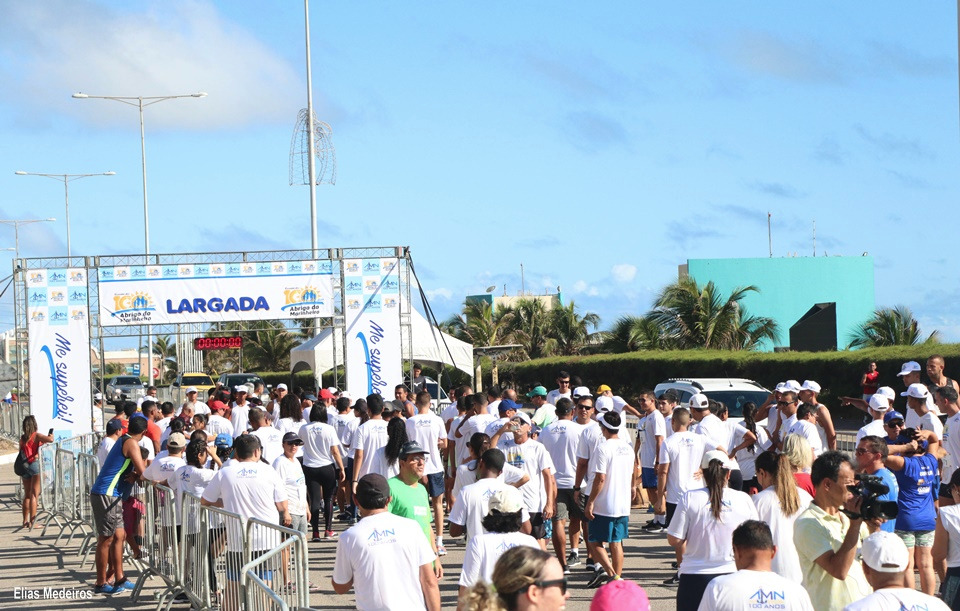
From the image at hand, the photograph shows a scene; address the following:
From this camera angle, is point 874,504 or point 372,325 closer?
point 874,504

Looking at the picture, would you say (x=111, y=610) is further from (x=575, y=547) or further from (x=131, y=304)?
(x=131, y=304)

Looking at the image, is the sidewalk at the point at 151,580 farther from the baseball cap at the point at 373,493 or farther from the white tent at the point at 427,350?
the white tent at the point at 427,350

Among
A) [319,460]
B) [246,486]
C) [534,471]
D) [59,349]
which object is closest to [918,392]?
[534,471]

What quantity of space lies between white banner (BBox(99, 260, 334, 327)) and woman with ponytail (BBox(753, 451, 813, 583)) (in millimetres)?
16496

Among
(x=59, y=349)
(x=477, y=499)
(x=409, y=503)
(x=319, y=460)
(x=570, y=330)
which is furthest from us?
(x=570, y=330)

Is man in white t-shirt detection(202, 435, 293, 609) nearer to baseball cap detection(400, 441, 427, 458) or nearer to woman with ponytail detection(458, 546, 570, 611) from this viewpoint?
baseball cap detection(400, 441, 427, 458)

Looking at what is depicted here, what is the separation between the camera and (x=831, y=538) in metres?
5.99

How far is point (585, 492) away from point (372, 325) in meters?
12.2

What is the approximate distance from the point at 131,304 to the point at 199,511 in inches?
528

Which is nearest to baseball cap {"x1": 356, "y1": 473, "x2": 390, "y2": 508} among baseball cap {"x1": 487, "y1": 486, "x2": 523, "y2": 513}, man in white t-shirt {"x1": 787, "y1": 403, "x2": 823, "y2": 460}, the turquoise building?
baseball cap {"x1": 487, "y1": 486, "x2": 523, "y2": 513}

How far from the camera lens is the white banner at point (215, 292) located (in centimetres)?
2227

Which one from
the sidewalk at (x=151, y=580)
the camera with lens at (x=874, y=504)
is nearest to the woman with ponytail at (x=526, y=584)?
the camera with lens at (x=874, y=504)

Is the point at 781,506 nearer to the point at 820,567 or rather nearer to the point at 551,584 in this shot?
the point at 820,567

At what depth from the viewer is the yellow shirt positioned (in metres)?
5.95
